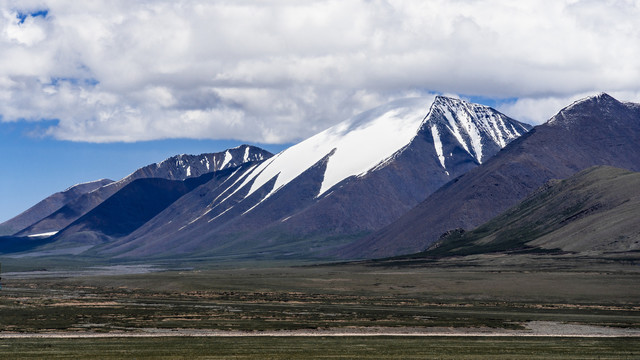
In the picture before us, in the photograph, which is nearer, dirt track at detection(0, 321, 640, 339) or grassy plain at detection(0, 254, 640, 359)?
grassy plain at detection(0, 254, 640, 359)

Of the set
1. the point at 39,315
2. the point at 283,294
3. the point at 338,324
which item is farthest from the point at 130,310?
the point at 283,294

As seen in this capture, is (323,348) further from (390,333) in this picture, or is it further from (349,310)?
(349,310)

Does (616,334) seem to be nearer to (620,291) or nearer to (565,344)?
(565,344)

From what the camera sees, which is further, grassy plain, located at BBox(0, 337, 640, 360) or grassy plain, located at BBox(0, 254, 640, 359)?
grassy plain, located at BBox(0, 254, 640, 359)

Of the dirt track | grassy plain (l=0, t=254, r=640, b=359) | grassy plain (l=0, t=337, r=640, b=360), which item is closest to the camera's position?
grassy plain (l=0, t=337, r=640, b=360)

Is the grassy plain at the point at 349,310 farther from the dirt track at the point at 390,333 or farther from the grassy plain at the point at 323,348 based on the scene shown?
the dirt track at the point at 390,333

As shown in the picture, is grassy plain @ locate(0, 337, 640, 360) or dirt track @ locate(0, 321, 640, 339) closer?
grassy plain @ locate(0, 337, 640, 360)

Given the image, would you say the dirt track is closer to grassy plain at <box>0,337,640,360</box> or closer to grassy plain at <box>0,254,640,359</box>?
grassy plain at <box>0,254,640,359</box>

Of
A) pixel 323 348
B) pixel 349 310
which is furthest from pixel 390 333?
pixel 349 310

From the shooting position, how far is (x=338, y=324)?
8488 centimetres

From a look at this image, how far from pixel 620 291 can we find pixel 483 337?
193ft

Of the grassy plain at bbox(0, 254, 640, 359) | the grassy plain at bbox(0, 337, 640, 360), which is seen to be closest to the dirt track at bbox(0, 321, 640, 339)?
the grassy plain at bbox(0, 254, 640, 359)

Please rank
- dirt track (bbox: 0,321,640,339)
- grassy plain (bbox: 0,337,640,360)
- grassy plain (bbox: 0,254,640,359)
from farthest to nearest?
dirt track (bbox: 0,321,640,339) → grassy plain (bbox: 0,254,640,359) → grassy plain (bbox: 0,337,640,360)

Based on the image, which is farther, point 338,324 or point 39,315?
point 39,315
